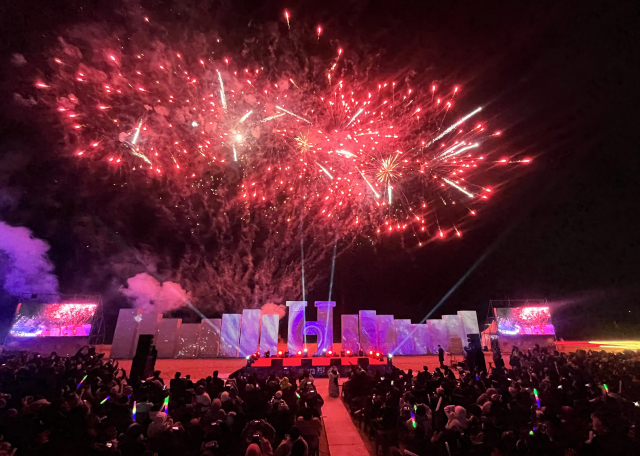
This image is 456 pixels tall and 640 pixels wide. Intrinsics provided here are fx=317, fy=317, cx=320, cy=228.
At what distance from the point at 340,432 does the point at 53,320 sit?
24.9m

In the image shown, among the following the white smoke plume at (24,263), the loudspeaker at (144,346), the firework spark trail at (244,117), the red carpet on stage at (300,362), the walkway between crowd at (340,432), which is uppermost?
the firework spark trail at (244,117)

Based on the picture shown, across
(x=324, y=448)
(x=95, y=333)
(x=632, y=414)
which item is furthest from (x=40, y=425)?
(x=95, y=333)

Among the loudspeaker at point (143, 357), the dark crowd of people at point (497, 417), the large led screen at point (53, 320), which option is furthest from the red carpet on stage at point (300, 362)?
the large led screen at point (53, 320)

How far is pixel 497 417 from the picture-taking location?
6762mm

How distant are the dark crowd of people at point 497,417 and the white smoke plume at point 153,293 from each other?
22.1 metres

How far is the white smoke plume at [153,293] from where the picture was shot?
27984mm

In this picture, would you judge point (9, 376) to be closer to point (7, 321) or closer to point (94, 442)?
point (94, 442)

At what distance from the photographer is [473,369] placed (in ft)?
45.4

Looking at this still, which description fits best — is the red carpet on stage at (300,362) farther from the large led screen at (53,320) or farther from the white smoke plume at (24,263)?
the white smoke plume at (24,263)

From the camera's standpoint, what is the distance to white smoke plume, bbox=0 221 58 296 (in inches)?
1028

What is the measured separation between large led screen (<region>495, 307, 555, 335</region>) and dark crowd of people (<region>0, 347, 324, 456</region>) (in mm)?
22823

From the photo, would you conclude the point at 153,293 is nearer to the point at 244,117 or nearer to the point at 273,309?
the point at 273,309

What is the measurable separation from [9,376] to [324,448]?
11.7 m

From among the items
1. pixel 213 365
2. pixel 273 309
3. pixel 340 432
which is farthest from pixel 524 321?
pixel 213 365
